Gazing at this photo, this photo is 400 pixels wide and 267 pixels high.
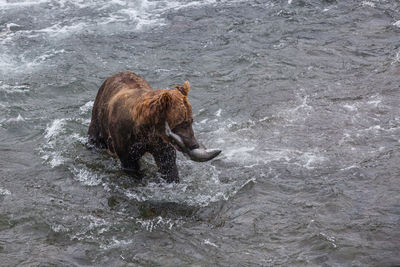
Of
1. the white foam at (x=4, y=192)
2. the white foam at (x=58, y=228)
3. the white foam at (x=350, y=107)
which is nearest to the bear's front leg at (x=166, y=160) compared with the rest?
the white foam at (x=58, y=228)

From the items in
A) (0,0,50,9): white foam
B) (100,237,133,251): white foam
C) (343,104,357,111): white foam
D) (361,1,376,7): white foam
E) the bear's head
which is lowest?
(343,104,357,111): white foam

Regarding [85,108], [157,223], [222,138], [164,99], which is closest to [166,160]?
[157,223]

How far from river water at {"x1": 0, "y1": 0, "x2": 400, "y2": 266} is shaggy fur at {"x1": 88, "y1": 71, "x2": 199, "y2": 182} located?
1.43ft

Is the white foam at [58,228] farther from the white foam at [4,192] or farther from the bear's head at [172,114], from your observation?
the bear's head at [172,114]

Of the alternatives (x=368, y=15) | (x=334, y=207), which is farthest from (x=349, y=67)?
(x=334, y=207)

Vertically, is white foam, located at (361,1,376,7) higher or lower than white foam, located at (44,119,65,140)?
higher

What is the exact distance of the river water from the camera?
5027 mm

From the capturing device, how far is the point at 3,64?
10461mm

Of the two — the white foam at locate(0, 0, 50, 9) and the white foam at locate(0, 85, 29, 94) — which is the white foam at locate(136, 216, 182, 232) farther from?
the white foam at locate(0, 0, 50, 9)

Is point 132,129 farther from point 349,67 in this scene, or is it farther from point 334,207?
point 349,67

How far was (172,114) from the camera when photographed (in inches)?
196

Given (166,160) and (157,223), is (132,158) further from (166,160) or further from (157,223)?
(157,223)

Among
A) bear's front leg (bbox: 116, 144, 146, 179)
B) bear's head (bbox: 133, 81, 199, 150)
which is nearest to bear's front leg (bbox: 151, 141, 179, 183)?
bear's front leg (bbox: 116, 144, 146, 179)

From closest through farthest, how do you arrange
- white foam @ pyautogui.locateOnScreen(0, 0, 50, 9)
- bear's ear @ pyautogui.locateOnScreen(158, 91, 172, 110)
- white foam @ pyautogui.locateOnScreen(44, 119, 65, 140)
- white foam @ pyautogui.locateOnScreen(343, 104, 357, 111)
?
bear's ear @ pyautogui.locateOnScreen(158, 91, 172, 110), white foam @ pyautogui.locateOnScreen(44, 119, 65, 140), white foam @ pyautogui.locateOnScreen(343, 104, 357, 111), white foam @ pyautogui.locateOnScreen(0, 0, 50, 9)
